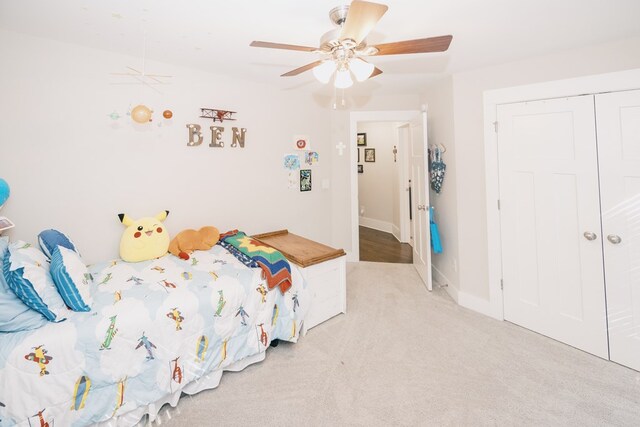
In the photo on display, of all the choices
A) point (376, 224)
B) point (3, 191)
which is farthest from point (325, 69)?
point (376, 224)

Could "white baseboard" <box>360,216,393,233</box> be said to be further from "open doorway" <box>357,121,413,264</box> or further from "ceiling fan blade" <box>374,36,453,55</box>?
"ceiling fan blade" <box>374,36,453,55</box>

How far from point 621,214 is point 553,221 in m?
0.38

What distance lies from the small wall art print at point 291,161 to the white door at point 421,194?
56.1 inches

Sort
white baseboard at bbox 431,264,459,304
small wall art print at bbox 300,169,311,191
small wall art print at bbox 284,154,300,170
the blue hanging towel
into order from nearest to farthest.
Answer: white baseboard at bbox 431,264,459,304 < the blue hanging towel < small wall art print at bbox 284,154,300,170 < small wall art print at bbox 300,169,311,191

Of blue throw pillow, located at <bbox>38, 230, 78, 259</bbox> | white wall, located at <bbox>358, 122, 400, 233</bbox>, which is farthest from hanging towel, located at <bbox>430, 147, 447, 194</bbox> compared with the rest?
blue throw pillow, located at <bbox>38, 230, 78, 259</bbox>

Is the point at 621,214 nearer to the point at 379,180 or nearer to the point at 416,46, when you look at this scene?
the point at 416,46

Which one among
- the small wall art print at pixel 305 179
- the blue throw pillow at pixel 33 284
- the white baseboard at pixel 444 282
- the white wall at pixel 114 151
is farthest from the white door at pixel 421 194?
the blue throw pillow at pixel 33 284

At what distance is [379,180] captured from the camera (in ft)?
20.1

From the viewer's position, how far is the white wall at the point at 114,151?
2.03 meters

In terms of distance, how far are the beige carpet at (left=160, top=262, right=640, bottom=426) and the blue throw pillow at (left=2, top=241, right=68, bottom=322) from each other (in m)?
0.85

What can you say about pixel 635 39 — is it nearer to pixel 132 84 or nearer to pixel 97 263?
pixel 132 84

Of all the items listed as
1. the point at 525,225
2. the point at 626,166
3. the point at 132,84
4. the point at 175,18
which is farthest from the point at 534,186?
the point at 132,84

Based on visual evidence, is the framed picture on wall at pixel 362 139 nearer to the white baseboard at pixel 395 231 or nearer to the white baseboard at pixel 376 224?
the white baseboard at pixel 376 224

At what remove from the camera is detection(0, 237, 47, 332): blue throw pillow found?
1347 millimetres
